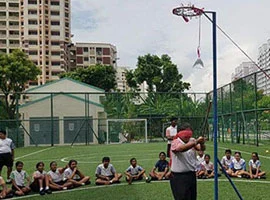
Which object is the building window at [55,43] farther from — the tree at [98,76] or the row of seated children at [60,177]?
the row of seated children at [60,177]

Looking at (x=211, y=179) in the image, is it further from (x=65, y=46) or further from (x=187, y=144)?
(x=65, y=46)

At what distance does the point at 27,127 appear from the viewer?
103 feet

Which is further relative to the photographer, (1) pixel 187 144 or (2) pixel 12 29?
(2) pixel 12 29

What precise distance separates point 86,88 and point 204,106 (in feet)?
46.5

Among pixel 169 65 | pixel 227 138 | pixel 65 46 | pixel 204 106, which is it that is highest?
pixel 65 46

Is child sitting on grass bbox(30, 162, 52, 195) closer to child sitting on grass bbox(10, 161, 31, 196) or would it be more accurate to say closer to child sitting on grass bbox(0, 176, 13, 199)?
child sitting on grass bbox(10, 161, 31, 196)

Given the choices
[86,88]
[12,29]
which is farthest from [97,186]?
[12,29]

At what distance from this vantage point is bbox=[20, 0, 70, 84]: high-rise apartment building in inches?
3167

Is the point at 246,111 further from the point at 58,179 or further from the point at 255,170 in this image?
the point at 58,179

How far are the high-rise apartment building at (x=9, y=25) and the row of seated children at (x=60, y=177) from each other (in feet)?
244

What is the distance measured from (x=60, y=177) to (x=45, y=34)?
75514 millimetres

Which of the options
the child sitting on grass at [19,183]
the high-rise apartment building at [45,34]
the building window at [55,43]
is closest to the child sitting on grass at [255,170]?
the child sitting on grass at [19,183]

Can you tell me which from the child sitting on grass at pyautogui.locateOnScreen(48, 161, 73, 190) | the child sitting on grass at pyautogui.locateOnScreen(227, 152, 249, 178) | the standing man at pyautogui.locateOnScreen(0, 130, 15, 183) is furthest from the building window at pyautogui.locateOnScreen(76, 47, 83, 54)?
the child sitting on grass at pyautogui.locateOnScreen(48, 161, 73, 190)

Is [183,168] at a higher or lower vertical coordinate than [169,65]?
lower
